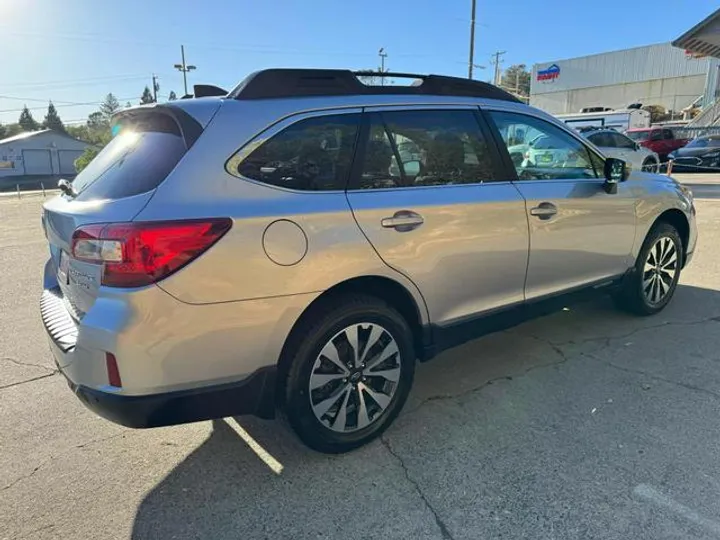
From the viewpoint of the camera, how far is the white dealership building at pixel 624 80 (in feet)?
161

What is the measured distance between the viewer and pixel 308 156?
2.55 meters

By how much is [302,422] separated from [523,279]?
1.77 m

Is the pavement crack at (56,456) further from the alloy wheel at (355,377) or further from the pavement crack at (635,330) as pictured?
the pavement crack at (635,330)

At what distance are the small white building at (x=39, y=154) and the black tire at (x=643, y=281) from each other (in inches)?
2594

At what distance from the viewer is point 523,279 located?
11.3 feet

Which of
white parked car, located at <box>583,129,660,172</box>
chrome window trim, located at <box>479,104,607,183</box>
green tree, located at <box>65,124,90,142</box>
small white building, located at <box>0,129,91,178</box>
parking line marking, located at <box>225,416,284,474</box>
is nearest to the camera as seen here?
parking line marking, located at <box>225,416,284,474</box>

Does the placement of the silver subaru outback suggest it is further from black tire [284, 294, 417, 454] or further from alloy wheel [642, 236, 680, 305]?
alloy wheel [642, 236, 680, 305]

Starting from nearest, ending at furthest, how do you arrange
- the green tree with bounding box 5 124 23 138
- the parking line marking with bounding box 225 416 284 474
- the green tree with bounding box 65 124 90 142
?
the parking line marking with bounding box 225 416 284 474 → the green tree with bounding box 5 124 23 138 → the green tree with bounding box 65 124 90 142

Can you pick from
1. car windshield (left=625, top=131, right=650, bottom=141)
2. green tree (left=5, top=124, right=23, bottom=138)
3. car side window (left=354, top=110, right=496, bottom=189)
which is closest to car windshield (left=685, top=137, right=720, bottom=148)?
car windshield (left=625, top=131, right=650, bottom=141)

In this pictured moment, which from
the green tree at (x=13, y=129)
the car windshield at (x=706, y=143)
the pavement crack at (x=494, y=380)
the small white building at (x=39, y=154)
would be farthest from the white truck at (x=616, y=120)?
the green tree at (x=13, y=129)

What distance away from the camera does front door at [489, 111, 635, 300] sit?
3.46 metres

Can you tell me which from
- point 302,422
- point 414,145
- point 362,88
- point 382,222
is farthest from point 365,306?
point 362,88

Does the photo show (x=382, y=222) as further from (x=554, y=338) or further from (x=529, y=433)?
(x=554, y=338)

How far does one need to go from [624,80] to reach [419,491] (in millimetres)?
61155
